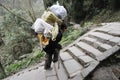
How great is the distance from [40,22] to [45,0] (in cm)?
1483

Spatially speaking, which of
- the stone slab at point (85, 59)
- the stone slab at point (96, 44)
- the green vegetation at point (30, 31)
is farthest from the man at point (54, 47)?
the green vegetation at point (30, 31)

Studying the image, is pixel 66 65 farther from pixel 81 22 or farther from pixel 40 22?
pixel 81 22

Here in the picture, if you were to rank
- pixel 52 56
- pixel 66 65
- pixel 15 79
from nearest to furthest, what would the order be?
1. pixel 66 65
2. pixel 52 56
3. pixel 15 79

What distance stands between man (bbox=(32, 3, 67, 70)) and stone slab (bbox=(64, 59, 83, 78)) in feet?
2.07

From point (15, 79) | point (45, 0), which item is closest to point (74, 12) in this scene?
point (45, 0)

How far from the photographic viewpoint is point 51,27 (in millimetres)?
6098

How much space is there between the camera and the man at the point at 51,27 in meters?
6.06

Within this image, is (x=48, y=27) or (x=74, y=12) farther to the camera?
(x=74, y=12)

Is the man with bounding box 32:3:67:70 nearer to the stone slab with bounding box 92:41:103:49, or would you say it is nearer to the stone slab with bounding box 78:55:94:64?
the stone slab with bounding box 78:55:94:64

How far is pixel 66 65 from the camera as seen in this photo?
22.0 ft

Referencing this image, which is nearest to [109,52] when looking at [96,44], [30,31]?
[96,44]

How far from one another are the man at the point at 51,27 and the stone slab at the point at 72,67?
632mm

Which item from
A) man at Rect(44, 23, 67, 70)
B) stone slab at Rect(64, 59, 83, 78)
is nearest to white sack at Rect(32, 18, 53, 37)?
man at Rect(44, 23, 67, 70)

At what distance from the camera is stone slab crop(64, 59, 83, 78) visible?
5.91 metres
